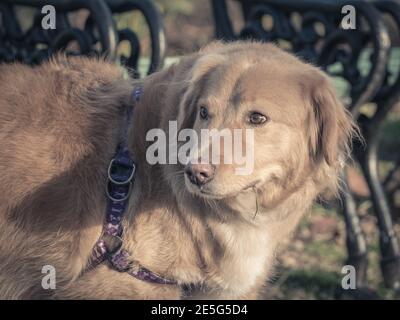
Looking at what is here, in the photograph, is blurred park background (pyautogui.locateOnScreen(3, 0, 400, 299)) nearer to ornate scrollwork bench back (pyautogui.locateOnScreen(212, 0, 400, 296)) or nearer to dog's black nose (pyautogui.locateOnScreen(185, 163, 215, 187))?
ornate scrollwork bench back (pyautogui.locateOnScreen(212, 0, 400, 296))

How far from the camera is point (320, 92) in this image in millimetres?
3262

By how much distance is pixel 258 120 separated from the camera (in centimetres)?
317

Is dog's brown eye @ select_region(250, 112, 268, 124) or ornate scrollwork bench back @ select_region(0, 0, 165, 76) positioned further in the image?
ornate scrollwork bench back @ select_region(0, 0, 165, 76)

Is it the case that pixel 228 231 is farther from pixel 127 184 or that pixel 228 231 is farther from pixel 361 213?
pixel 361 213

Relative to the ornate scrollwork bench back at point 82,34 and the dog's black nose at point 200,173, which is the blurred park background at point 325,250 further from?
the dog's black nose at point 200,173

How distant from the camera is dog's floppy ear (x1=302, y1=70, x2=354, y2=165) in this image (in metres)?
3.27

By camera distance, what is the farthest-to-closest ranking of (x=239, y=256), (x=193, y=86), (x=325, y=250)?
(x=325, y=250), (x=239, y=256), (x=193, y=86)

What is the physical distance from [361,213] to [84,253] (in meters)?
3.41

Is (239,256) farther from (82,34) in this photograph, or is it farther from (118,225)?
(82,34)

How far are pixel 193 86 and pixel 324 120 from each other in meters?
0.59

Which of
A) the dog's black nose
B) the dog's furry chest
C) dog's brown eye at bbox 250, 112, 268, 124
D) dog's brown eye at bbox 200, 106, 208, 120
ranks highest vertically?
dog's brown eye at bbox 200, 106, 208, 120

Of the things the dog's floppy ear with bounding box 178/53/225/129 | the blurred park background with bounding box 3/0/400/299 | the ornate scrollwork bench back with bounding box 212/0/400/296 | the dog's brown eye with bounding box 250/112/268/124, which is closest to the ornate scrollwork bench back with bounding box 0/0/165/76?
the blurred park background with bounding box 3/0/400/299

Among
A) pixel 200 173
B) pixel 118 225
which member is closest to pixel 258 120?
pixel 200 173

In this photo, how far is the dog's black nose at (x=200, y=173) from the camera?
299cm
